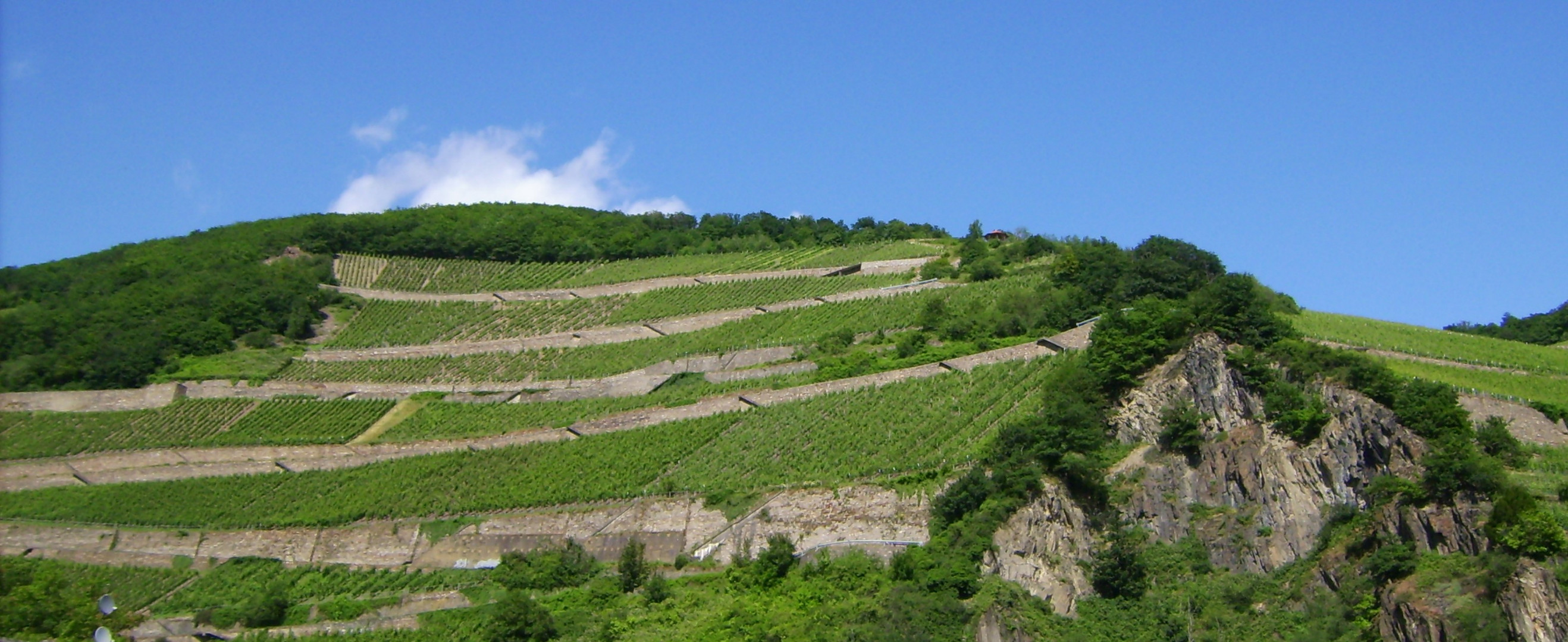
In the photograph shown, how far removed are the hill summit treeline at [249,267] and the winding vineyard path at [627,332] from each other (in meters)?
6.87

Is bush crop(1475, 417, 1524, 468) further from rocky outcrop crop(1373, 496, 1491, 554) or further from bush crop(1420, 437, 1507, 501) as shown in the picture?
rocky outcrop crop(1373, 496, 1491, 554)

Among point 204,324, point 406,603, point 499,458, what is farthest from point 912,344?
point 204,324

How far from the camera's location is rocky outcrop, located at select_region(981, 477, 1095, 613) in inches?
1640

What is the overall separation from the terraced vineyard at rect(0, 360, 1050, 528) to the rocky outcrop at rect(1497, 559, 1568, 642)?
15.5 meters

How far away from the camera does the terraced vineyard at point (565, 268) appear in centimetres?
8188

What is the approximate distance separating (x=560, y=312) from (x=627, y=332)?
6462mm

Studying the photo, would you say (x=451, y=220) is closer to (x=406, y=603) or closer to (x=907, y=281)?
(x=907, y=281)

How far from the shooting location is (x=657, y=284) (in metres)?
79.6

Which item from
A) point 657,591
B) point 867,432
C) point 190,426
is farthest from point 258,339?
point 657,591

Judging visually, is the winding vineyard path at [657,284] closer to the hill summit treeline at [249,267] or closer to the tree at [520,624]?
the hill summit treeline at [249,267]

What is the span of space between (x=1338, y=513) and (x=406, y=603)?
2458 cm

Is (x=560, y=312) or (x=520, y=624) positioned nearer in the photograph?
(x=520, y=624)

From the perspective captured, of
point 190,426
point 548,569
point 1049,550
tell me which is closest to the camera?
point 1049,550

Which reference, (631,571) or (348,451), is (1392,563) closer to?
(631,571)
